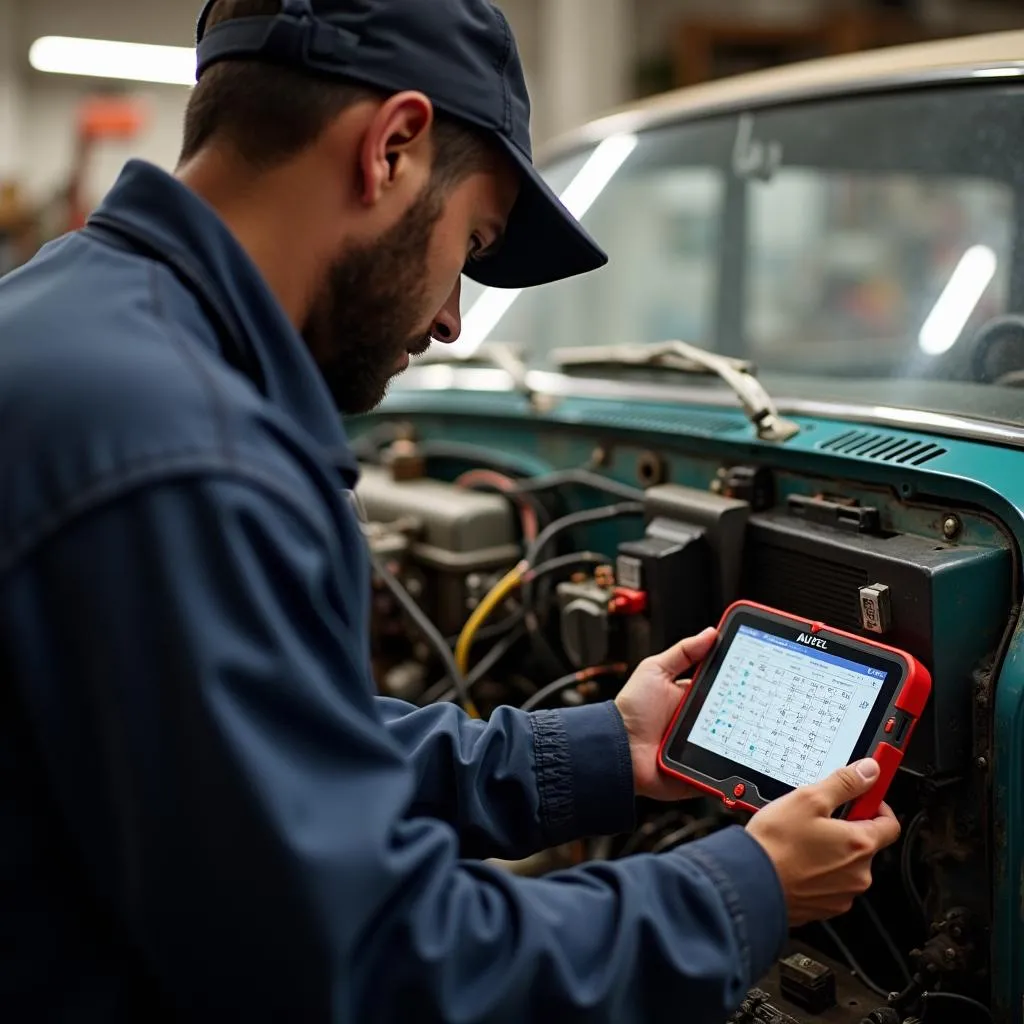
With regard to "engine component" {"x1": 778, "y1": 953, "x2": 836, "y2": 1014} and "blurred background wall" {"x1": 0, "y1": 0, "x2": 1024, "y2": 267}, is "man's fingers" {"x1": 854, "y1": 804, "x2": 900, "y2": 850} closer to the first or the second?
"engine component" {"x1": 778, "y1": 953, "x2": 836, "y2": 1014}

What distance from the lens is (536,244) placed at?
4.32 feet

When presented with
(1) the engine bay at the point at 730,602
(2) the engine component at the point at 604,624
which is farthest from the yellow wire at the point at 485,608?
(2) the engine component at the point at 604,624

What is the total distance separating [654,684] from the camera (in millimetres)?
1402

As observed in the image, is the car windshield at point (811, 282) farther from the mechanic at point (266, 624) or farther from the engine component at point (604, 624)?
the mechanic at point (266, 624)

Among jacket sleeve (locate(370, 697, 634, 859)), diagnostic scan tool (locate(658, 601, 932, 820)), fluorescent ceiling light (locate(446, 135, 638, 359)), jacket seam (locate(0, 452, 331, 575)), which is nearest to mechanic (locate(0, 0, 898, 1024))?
jacket seam (locate(0, 452, 331, 575))

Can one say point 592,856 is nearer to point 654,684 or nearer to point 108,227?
point 654,684

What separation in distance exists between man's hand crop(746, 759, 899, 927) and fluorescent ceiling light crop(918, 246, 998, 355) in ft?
3.02

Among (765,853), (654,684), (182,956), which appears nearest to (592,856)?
(654,684)

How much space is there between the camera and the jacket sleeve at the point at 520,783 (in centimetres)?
125

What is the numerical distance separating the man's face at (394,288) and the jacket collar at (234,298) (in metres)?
0.11

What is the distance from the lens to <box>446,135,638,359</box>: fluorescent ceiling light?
97.3 inches

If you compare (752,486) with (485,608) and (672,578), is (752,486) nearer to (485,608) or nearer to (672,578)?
(672,578)

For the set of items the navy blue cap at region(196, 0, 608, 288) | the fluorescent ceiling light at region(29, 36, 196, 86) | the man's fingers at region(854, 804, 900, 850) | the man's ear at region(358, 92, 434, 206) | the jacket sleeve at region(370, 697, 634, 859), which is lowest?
the jacket sleeve at region(370, 697, 634, 859)

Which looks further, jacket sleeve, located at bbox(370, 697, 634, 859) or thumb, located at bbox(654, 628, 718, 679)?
thumb, located at bbox(654, 628, 718, 679)
